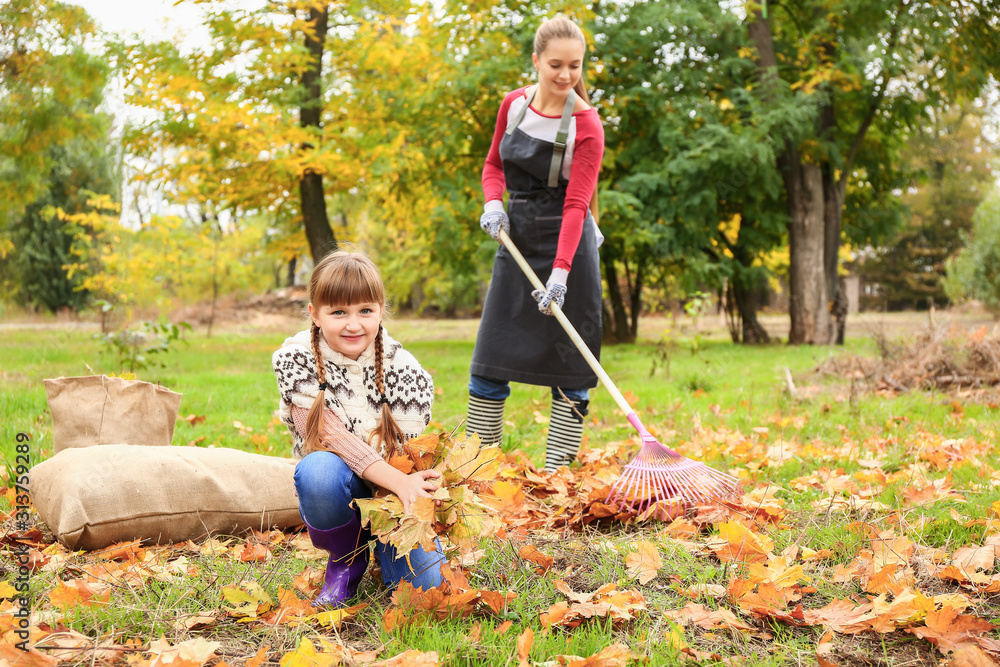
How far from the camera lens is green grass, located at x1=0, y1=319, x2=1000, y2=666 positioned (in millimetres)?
1859

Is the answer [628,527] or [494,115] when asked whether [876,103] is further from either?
[628,527]

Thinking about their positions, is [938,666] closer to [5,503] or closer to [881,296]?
[5,503]

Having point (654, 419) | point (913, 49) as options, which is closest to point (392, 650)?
Result: point (654, 419)

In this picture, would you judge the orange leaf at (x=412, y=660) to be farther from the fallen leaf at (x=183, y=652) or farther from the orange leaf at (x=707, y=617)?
the orange leaf at (x=707, y=617)

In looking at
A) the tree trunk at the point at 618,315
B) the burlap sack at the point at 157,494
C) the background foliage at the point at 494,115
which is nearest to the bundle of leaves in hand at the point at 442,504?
the burlap sack at the point at 157,494

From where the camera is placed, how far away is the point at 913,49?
447 inches

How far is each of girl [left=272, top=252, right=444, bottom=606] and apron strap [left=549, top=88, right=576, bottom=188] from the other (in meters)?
1.33

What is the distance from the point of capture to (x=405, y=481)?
190cm

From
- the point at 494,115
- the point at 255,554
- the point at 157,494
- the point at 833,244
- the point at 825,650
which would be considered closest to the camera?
the point at 825,650

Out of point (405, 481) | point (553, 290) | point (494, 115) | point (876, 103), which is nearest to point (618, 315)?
point (494, 115)

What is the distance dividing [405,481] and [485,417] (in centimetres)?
163

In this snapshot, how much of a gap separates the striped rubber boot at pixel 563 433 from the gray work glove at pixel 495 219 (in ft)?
2.72

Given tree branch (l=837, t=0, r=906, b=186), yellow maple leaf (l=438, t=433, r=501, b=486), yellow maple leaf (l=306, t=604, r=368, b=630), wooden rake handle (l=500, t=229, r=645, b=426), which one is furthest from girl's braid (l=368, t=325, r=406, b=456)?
tree branch (l=837, t=0, r=906, b=186)

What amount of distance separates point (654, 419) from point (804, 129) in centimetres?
803
